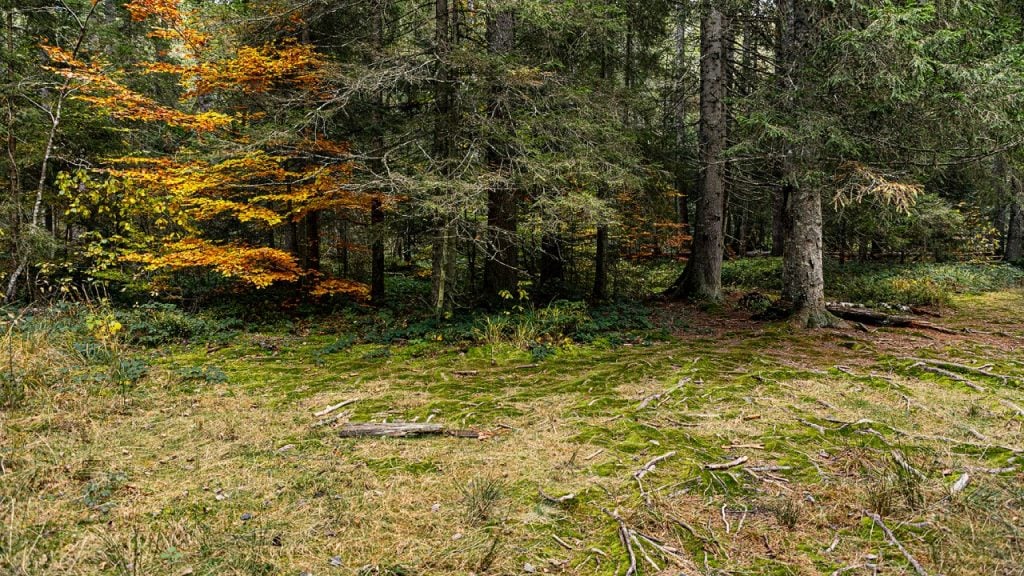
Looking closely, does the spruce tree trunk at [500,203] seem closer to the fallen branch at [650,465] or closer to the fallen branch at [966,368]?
the fallen branch at [650,465]

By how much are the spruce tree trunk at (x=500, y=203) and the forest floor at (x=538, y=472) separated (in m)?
3.12

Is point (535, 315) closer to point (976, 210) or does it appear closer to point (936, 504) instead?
point (936, 504)

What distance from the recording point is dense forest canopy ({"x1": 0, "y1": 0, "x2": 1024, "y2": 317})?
6262mm

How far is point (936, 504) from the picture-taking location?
259 centimetres

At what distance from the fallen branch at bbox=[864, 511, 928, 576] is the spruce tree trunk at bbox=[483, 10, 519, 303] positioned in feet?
18.7

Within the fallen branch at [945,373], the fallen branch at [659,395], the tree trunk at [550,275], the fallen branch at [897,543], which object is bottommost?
the fallen branch at [659,395]

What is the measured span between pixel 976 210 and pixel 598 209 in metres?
16.2

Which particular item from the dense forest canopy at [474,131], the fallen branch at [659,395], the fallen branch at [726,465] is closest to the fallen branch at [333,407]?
the dense forest canopy at [474,131]

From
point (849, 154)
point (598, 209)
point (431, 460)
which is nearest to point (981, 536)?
point (431, 460)

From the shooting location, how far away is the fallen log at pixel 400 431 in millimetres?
4059

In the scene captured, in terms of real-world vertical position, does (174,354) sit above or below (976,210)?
below

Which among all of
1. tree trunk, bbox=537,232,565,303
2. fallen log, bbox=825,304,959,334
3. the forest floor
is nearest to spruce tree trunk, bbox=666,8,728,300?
fallen log, bbox=825,304,959,334

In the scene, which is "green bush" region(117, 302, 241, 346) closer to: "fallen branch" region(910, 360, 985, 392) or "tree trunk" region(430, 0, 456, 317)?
"tree trunk" region(430, 0, 456, 317)

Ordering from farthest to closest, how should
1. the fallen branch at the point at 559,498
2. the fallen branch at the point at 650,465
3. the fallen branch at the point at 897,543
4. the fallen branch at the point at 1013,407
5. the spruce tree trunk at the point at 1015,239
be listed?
the spruce tree trunk at the point at 1015,239 → the fallen branch at the point at 1013,407 → the fallen branch at the point at 650,465 → the fallen branch at the point at 559,498 → the fallen branch at the point at 897,543
